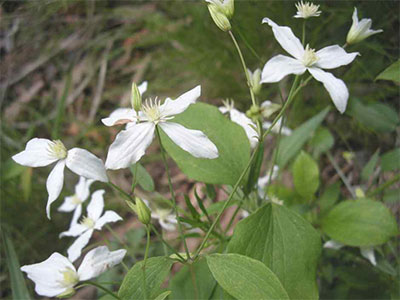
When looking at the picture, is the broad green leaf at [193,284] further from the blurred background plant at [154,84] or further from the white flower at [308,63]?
the white flower at [308,63]

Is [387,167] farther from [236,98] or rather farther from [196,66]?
[196,66]

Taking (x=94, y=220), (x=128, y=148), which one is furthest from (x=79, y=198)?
(x=128, y=148)

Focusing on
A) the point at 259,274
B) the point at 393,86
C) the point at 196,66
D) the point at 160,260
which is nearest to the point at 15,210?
the point at 196,66

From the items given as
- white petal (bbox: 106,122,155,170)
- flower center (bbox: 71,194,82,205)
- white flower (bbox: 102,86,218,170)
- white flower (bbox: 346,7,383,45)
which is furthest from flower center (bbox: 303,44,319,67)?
flower center (bbox: 71,194,82,205)

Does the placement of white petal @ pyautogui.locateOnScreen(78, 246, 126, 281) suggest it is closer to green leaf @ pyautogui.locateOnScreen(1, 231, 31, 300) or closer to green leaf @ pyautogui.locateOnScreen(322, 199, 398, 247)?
green leaf @ pyautogui.locateOnScreen(1, 231, 31, 300)

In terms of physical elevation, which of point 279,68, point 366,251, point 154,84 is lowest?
point 154,84

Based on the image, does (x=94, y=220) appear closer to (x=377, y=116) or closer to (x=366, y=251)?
(x=366, y=251)

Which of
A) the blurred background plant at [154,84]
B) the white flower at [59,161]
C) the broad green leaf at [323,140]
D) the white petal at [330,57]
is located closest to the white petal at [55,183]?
the white flower at [59,161]
